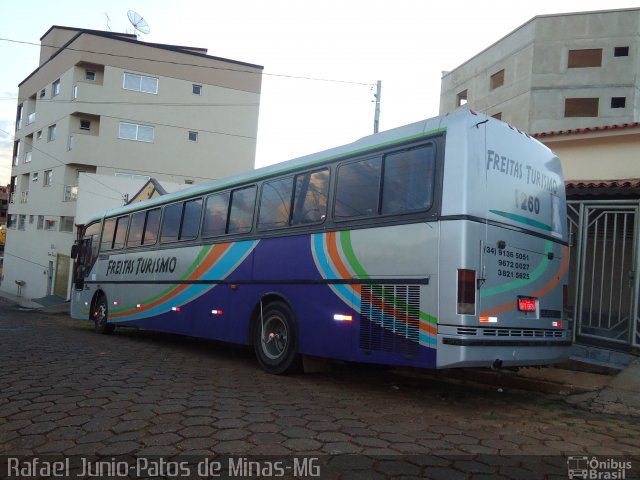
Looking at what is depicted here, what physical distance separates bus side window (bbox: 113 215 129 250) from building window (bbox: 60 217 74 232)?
84.2 ft

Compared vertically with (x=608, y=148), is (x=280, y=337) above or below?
below

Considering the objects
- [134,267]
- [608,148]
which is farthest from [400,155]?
[608,148]

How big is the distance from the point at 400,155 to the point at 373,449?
326cm

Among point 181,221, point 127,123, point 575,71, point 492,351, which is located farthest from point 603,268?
point 127,123

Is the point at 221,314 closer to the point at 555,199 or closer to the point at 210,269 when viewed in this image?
the point at 210,269

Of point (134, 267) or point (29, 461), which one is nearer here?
point (29, 461)

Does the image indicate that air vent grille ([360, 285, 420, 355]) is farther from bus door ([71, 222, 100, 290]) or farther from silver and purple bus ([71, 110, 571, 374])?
bus door ([71, 222, 100, 290])

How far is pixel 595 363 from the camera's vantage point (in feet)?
25.6

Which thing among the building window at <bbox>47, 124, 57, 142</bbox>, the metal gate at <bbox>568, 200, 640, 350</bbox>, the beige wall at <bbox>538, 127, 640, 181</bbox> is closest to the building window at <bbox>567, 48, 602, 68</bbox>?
the beige wall at <bbox>538, 127, 640, 181</bbox>

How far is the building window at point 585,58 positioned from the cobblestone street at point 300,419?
34.0 metres

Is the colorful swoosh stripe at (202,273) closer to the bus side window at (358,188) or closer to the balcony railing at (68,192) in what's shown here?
the bus side window at (358,188)

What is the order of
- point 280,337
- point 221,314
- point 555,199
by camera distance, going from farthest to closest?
point 221,314 → point 280,337 → point 555,199

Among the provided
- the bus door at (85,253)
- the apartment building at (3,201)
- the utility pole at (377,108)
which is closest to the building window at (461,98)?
the utility pole at (377,108)

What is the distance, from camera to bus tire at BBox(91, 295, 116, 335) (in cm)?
1340
